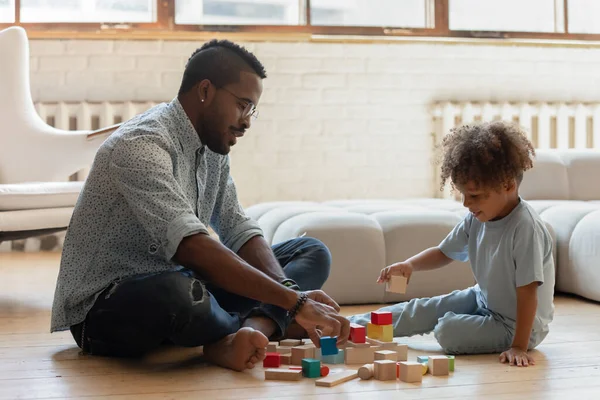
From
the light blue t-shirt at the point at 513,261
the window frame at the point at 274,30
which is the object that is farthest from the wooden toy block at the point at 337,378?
the window frame at the point at 274,30

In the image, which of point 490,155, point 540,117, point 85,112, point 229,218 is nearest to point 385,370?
point 490,155

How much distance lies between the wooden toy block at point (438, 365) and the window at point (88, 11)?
3.31 metres

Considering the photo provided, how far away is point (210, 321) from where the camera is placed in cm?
169

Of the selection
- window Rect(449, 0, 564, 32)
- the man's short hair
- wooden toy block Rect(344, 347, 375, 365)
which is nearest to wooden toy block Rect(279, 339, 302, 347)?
wooden toy block Rect(344, 347, 375, 365)

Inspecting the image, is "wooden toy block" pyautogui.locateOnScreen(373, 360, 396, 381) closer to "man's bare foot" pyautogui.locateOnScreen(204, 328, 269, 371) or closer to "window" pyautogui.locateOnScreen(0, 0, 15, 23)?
"man's bare foot" pyautogui.locateOnScreen(204, 328, 269, 371)

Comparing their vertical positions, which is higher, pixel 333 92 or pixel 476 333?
pixel 333 92

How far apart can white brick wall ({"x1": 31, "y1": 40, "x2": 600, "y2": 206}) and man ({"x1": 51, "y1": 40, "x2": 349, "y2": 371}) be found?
263 cm

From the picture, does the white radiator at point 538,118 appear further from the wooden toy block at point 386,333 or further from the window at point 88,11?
the wooden toy block at point 386,333

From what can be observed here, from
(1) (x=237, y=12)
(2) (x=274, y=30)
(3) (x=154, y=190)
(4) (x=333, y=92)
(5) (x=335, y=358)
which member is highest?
(1) (x=237, y=12)

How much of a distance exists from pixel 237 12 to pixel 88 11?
0.81 meters

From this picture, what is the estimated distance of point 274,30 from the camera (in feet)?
15.0

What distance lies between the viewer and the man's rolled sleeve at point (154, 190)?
1.59 meters

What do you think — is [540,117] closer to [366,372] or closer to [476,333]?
[476,333]

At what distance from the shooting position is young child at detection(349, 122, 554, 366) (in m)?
1.77
